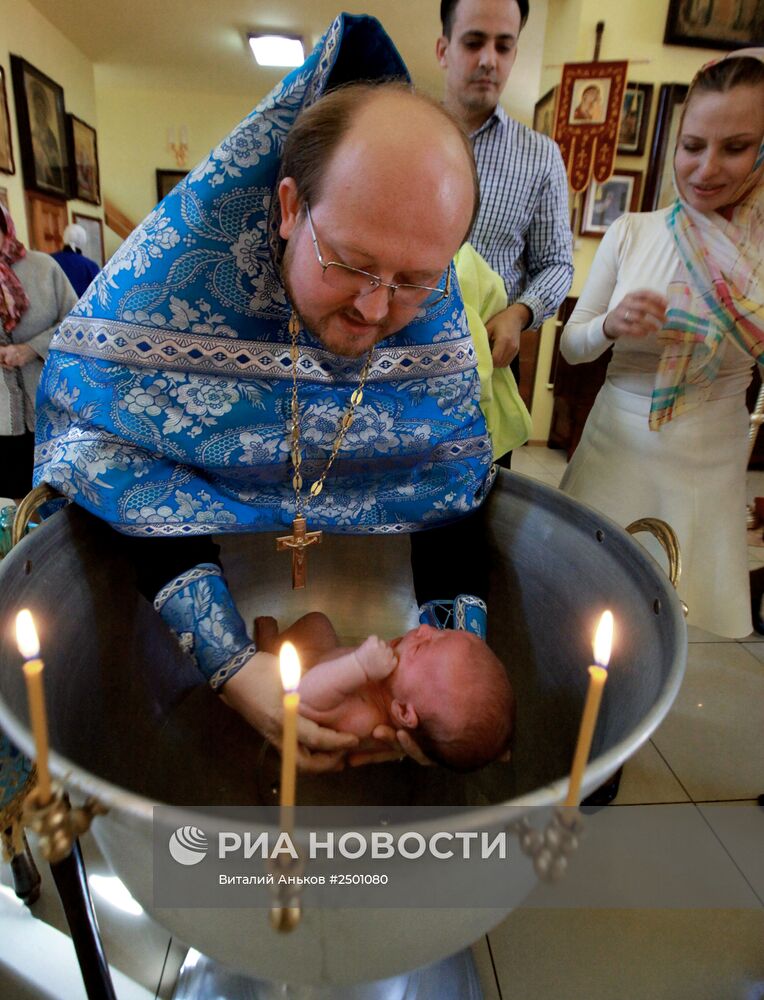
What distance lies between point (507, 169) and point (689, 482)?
704mm

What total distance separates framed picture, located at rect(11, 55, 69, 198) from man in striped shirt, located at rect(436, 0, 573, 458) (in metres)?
3.16

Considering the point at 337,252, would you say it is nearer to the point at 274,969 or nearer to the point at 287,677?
the point at 287,677

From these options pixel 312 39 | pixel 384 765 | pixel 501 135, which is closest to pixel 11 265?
pixel 501 135

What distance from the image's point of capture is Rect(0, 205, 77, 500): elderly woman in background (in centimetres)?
173

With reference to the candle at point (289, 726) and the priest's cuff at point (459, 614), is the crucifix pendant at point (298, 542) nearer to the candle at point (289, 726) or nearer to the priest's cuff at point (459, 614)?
the priest's cuff at point (459, 614)

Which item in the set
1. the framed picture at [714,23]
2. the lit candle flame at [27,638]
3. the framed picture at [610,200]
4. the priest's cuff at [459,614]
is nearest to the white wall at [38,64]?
the framed picture at [610,200]

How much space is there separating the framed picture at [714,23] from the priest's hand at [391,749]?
10.2ft

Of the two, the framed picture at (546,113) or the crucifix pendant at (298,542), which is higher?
the framed picture at (546,113)

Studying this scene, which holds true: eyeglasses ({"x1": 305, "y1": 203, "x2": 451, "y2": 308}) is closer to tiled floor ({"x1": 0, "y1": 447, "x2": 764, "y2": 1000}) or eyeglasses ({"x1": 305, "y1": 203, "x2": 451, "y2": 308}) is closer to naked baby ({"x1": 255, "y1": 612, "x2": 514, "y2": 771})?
naked baby ({"x1": 255, "y1": 612, "x2": 514, "y2": 771})

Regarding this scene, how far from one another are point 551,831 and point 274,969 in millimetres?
287

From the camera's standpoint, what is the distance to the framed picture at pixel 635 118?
2.76 m

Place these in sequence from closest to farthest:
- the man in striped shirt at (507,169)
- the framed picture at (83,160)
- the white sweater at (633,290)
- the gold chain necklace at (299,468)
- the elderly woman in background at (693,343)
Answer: the gold chain necklace at (299,468)
the elderly woman in background at (693,343)
the white sweater at (633,290)
the man in striped shirt at (507,169)
the framed picture at (83,160)

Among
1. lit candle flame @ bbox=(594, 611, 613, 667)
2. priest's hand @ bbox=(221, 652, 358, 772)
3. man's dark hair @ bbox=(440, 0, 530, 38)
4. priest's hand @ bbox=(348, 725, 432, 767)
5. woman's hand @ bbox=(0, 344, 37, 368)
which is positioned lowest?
priest's hand @ bbox=(348, 725, 432, 767)

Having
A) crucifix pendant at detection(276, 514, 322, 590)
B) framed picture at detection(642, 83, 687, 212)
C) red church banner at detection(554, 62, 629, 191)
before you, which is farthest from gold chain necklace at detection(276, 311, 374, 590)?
framed picture at detection(642, 83, 687, 212)
